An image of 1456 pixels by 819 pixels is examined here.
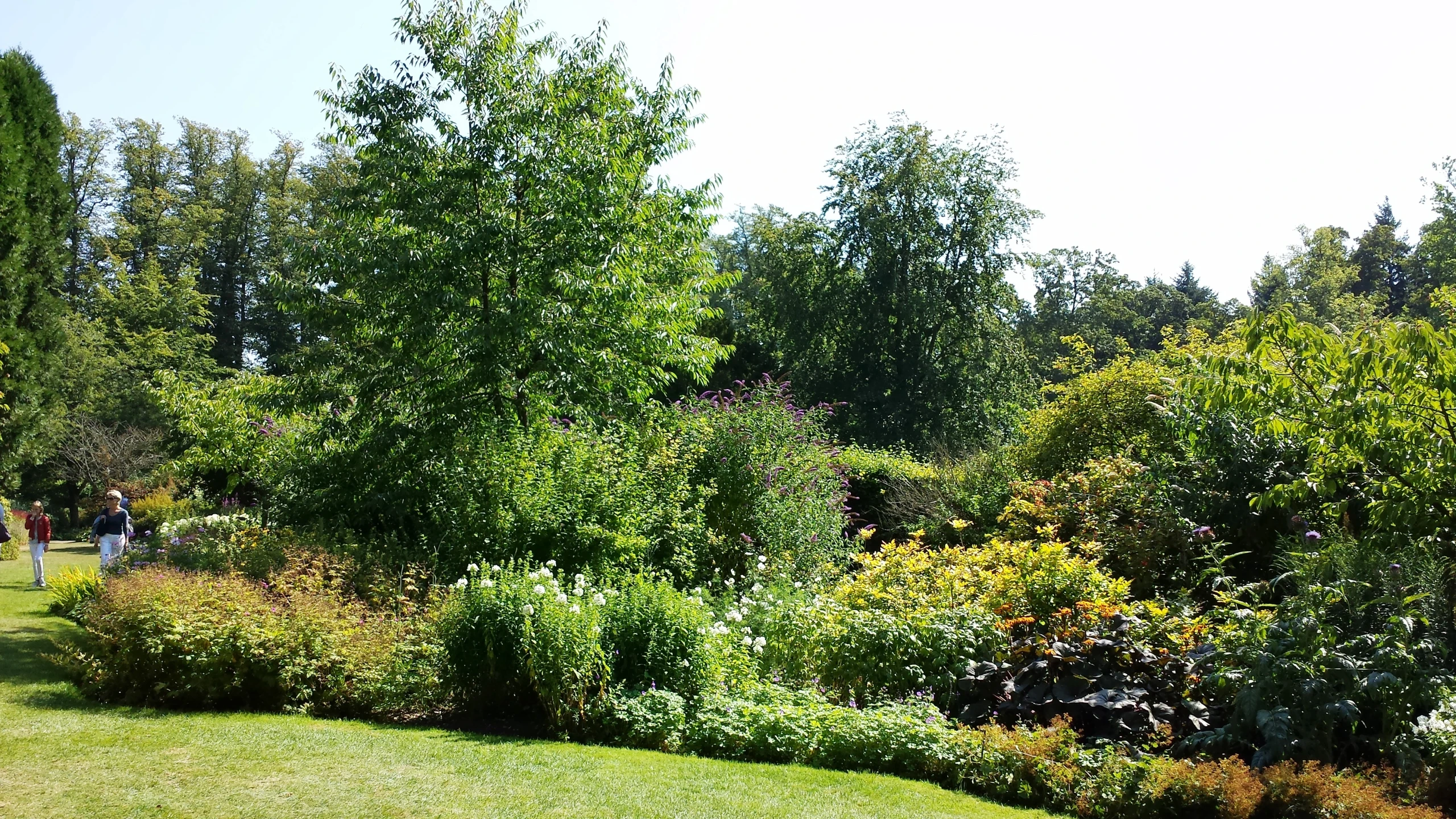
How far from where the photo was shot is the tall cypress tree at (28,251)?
695 inches

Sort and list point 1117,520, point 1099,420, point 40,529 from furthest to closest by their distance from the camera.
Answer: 1. point 40,529
2. point 1099,420
3. point 1117,520

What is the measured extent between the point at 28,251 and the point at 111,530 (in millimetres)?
9166

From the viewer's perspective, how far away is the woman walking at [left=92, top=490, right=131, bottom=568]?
42.0 feet

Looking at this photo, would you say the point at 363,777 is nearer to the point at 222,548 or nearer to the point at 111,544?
the point at 222,548

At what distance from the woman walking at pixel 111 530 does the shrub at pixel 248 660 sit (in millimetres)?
6428

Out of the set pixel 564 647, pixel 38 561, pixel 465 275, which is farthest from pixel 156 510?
pixel 564 647

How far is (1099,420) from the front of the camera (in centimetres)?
1188

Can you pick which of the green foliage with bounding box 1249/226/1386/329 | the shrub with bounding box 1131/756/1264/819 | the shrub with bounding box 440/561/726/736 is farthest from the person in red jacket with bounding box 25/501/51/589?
the green foliage with bounding box 1249/226/1386/329

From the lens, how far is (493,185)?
35.7 ft

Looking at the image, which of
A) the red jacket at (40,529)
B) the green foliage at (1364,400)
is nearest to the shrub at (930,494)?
the green foliage at (1364,400)

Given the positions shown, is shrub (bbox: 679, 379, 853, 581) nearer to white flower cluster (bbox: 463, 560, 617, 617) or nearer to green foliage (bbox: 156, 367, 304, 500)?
white flower cluster (bbox: 463, 560, 617, 617)

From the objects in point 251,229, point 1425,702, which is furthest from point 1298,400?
point 251,229

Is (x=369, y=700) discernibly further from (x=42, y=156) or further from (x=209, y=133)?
(x=209, y=133)

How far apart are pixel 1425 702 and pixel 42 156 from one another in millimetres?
23233
